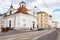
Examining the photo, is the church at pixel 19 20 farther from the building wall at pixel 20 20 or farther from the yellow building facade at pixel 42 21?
the yellow building facade at pixel 42 21

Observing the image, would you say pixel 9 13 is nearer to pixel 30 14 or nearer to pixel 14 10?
pixel 14 10

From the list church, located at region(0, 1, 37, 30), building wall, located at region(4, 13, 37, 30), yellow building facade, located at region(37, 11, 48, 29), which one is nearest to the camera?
building wall, located at region(4, 13, 37, 30)

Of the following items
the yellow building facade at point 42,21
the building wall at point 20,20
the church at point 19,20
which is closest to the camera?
the building wall at point 20,20

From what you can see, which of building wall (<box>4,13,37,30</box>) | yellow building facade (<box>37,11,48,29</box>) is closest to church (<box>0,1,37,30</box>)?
building wall (<box>4,13,37,30</box>)

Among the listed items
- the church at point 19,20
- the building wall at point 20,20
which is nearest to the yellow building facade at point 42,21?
the church at point 19,20

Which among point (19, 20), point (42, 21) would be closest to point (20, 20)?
point (19, 20)

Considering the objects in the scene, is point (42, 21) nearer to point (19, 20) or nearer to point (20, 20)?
point (20, 20)

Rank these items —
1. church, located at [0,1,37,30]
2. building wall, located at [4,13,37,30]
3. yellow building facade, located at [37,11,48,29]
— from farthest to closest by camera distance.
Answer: yellow building facade, located at [37,11,48,29]
church, located at [0,1,37,30]
building wall, located at [4,13,37,30]

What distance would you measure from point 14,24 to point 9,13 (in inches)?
551

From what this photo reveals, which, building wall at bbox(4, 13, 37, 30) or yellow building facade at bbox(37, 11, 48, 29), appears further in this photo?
yellow building facade at bbox(37, 11, 48, 29)

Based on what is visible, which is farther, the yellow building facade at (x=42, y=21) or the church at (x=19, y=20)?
the yellow building facade at (x=42, y=21)

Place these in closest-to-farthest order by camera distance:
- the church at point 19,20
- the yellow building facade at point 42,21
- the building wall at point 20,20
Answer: the building wall at point 20,20
the church at point 19,20
the yellow building facade at point 42,21

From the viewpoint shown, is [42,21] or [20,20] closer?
[20,20]

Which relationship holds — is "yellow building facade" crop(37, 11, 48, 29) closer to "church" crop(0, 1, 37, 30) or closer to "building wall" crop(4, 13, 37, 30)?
"church" crop(0, 1, 37, 30)
